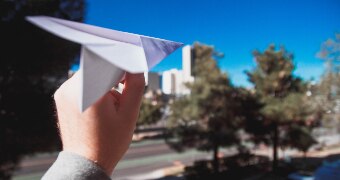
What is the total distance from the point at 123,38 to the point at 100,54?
15 cm

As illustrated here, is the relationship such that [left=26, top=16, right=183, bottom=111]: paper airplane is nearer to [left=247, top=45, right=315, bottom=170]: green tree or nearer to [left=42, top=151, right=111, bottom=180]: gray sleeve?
[left=42, top=151, right=111, bottom=180]: gray sleeve

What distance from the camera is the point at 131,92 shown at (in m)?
0.69

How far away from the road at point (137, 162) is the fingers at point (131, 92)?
15604 mm

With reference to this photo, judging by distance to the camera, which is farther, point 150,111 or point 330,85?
point 150,111

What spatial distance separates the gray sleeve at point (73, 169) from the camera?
0.62 metres

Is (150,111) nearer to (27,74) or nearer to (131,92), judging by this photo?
(27,74)

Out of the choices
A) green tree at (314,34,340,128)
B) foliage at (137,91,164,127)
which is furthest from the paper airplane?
foliage at (137,91,164,127)

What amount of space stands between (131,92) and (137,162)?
69.2 feet

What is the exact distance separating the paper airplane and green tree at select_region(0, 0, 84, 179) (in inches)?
197

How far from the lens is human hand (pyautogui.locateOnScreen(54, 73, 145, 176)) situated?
2.14 ft

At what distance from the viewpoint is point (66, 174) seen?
615mm

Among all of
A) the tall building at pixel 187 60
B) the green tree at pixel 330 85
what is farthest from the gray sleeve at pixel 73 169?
the green tree at pixel 330 85

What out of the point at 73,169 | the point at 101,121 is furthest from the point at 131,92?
the point at 73,169

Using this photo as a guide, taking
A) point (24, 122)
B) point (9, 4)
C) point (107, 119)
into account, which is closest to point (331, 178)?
point (24, 122)
